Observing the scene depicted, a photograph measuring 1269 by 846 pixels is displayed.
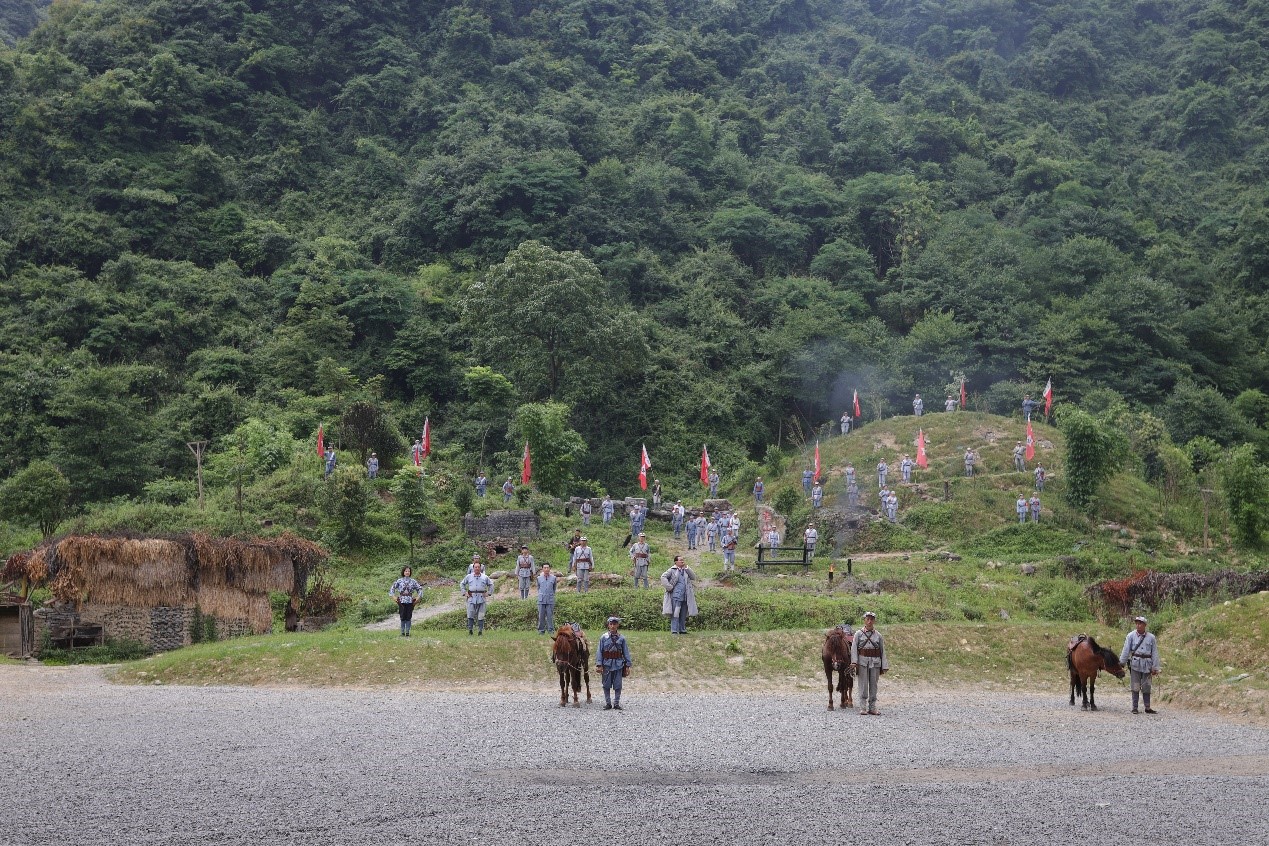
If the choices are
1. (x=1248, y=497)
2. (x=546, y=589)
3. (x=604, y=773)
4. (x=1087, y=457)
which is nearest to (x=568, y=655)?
(x=604, y=773)

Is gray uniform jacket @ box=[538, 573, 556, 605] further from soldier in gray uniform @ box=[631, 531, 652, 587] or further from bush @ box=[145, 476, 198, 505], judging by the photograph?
bush @ box=[145, 476, 198, 505]

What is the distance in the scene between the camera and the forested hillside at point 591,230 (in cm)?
5109

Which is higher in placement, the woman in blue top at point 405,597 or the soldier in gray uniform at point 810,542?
the soldier in gray uniform at point 810,542

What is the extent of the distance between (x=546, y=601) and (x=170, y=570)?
7697mm

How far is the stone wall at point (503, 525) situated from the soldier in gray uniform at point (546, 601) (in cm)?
1294

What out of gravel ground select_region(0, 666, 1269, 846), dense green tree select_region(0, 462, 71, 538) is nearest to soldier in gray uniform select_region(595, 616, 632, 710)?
gravel ground select_region(0, 666, 1269, 846)

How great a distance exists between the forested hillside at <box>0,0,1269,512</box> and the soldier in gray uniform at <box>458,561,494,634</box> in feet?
68.8

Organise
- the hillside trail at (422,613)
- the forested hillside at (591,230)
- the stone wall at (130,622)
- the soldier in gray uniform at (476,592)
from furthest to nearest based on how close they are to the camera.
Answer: the forested hillside at (591,230)
the hillside trail at (422,613)
the stone wall at (130,622)
the soldier in gray uniform at (476,592)

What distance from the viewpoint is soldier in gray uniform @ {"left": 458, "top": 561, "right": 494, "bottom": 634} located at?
22.0 metres

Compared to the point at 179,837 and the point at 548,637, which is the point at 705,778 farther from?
the point at 548,637

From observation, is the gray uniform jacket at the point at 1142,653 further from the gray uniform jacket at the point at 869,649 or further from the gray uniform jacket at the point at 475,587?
the gray uniform jacket at the point at 475,587

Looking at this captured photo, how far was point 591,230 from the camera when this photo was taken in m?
64.2

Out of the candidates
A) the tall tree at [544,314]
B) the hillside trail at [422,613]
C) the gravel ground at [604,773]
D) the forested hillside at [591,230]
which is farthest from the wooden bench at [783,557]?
the tall tree at [544,314]

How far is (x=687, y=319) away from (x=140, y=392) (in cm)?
2637
